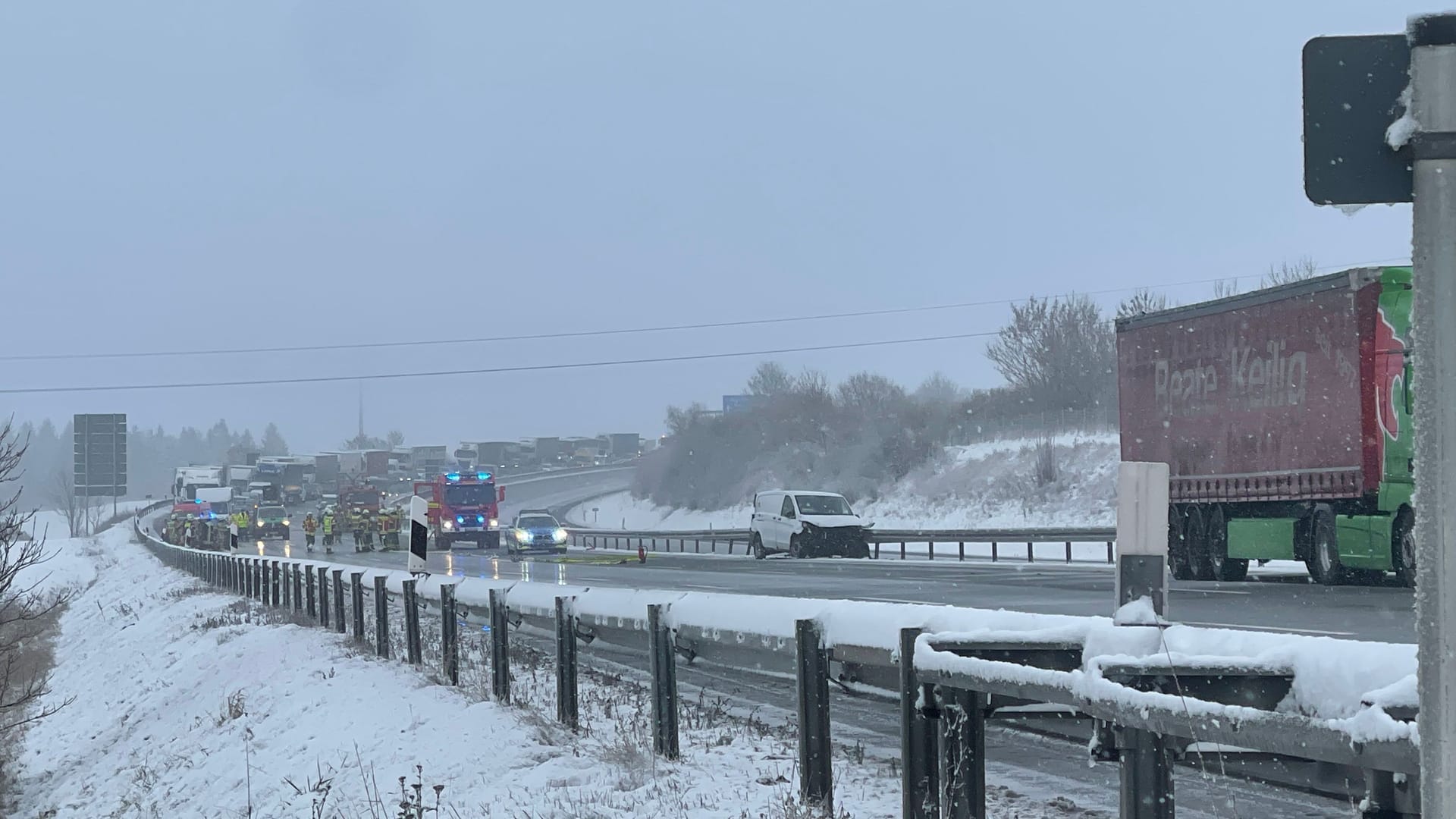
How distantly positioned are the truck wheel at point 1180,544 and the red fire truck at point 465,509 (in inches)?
1326

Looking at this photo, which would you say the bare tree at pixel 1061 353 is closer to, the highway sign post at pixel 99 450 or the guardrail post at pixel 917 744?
the highway sign post at pixel 99 450

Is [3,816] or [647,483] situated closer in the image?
[3,816]

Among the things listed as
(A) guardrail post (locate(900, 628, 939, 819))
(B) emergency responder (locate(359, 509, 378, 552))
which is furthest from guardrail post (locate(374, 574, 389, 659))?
(B) emergency responder (locate(359, 509, 378, 552))

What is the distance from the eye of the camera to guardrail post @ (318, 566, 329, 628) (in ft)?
62.1

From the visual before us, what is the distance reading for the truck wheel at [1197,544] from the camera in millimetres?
24469

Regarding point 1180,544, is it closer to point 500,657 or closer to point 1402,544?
point 1402,544

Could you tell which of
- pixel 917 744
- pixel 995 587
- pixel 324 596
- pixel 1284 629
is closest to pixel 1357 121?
pixel 917 744

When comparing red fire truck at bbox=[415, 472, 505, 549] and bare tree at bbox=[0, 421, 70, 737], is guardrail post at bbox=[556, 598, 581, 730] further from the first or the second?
red fire truck at bbox=[415, 472, 505, 549]

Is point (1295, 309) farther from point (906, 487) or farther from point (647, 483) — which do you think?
point (647, 483)

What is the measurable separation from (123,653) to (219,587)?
5605mm

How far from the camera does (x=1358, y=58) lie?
9.11 ft

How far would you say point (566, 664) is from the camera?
9633mm

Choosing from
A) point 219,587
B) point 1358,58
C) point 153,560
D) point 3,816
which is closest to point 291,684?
point 3,816

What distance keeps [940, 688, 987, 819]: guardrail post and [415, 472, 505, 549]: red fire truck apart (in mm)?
50941
